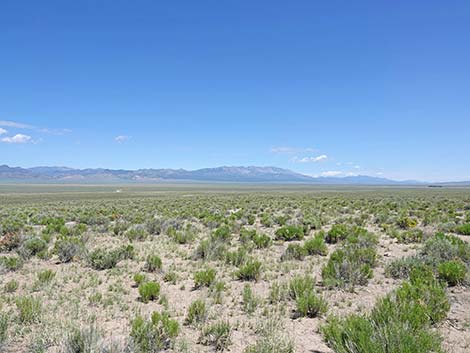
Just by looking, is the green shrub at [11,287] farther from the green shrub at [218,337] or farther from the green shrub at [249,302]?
the green shrub at [249,302]

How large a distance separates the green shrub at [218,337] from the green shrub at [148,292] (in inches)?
82.6

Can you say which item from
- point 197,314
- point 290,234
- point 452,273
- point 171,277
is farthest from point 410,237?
point 197,314

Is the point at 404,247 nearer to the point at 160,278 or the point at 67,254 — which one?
the point at 160,278

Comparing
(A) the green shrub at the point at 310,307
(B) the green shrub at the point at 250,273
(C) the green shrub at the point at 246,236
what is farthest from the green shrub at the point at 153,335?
(C) the green shrub at the point at 246,236

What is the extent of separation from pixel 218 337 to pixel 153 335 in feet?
3.35

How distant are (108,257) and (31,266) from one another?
2.35m

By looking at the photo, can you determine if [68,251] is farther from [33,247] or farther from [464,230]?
[464,230]

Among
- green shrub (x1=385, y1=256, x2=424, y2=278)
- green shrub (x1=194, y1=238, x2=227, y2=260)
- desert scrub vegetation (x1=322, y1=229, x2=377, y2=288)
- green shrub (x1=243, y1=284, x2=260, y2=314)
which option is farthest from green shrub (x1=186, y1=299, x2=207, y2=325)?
green shrub (x1=385, y1=256, x2=424, y2=278)

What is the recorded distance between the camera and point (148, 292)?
23.0 feet

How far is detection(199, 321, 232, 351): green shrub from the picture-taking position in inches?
200

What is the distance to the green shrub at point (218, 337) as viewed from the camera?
5.07 m

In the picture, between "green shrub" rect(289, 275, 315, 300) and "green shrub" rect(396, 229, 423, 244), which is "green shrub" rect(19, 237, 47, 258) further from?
"green shrub" rect(396, 229, 423, 244)

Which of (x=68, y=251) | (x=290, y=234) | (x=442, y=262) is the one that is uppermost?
(x=442, y=262)

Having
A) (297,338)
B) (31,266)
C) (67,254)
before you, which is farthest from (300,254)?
(31,266)
